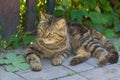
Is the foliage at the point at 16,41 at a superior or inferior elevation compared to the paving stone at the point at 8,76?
superior

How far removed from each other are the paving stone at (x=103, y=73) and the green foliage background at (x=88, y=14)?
113 cm

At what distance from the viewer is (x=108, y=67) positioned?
200 inches

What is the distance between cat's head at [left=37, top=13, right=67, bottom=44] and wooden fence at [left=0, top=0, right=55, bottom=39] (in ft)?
2.33

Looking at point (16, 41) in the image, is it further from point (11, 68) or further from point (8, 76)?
point (8, 76)

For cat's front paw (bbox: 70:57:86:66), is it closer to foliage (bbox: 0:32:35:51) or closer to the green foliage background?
foliage (bbox: 0:32:35:51)

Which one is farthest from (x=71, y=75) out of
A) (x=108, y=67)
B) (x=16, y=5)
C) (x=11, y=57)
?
(x=16, y=5)

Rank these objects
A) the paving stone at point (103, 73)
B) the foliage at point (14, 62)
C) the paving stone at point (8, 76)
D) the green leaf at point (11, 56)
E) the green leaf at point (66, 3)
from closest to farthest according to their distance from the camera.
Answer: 1. the paving stone at point (8, 76)
2. the paving stone at point (103, 73)
3. the foliage at point (14, 62)
4. the green leaf at point (11, 56)
5. the green leaf at point (66, 3)

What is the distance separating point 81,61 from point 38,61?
61 cm

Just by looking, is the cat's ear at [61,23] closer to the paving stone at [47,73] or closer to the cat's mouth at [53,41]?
the cat's mouth at [53,41]

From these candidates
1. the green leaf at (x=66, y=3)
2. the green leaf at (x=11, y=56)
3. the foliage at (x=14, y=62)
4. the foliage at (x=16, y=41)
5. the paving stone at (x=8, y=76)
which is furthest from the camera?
the green leaf at (x=66, y=3)

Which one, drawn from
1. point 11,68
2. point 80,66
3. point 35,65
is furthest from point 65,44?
point 11,68

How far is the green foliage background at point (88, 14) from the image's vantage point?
610 cm

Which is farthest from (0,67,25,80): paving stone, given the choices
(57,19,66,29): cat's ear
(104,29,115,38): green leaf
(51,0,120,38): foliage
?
(104,29,115,38): green leaf

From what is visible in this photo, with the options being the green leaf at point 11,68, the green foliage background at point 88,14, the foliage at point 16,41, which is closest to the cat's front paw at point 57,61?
the green leaf at point 11,68
